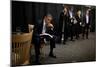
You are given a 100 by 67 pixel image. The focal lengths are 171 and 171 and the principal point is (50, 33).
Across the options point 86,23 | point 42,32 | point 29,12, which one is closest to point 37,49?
point 42,32

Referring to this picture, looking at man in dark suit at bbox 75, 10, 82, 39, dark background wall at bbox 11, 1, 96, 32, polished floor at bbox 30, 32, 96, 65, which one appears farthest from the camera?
man in dark suit at bbox 75, 10, 82, 39

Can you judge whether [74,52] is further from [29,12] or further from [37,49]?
[29,12]

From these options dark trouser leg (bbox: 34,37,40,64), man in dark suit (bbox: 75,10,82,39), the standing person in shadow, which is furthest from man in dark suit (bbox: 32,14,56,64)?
man in dark suit (bbox: 75,10,82,39)

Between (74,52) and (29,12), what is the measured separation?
779 mm

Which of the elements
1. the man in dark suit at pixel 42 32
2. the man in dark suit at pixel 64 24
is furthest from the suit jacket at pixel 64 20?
the man in dark suit at pixel 42 32

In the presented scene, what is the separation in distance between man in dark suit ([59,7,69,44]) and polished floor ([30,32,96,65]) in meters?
0.10

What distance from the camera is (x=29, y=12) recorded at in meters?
2.04

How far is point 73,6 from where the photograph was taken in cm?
221

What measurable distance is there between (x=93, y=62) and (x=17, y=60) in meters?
1.03

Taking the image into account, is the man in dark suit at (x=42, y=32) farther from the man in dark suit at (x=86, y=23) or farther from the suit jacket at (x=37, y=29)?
the man in dark suit at (x=86, y=23)

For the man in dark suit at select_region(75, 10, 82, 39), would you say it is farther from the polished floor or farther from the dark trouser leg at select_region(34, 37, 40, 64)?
the dark trouser leg at select_region(34, 37, 40, 64)

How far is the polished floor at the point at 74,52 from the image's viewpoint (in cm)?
212

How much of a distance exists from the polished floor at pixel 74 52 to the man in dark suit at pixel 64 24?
0.33 ft

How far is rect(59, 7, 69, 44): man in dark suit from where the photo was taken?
2.16m
